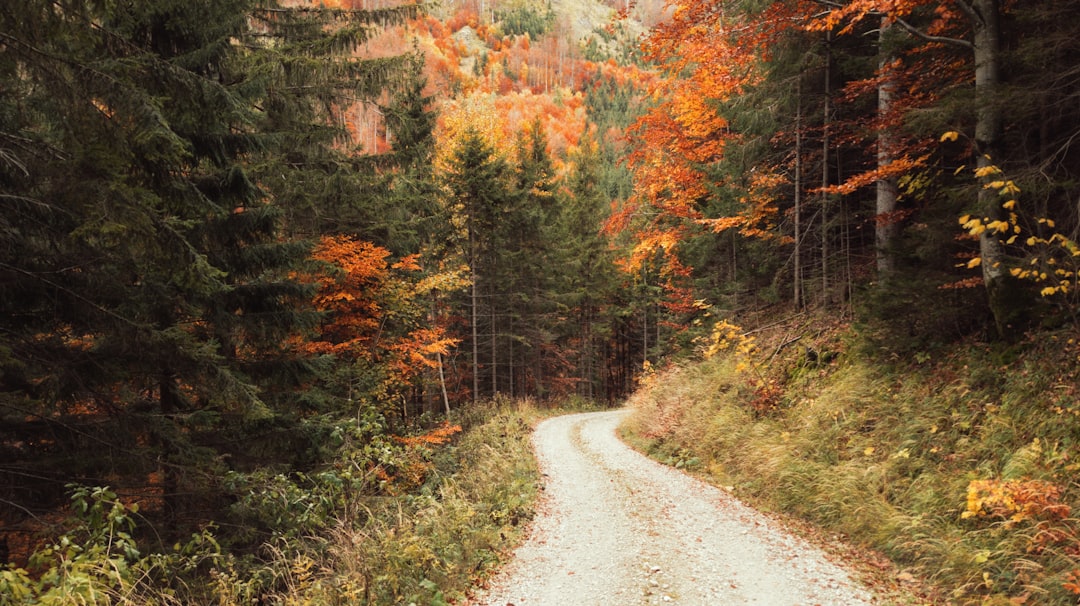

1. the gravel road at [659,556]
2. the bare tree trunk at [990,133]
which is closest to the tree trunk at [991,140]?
the bare tree trunk at [990,133]

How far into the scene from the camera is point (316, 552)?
19.9ft

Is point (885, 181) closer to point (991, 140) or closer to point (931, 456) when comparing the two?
point (991, 140)

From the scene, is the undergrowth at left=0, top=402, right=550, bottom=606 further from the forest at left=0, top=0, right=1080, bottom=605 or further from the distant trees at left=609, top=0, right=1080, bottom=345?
the distant trees at left=609, top=0, right=1080, bottom=345

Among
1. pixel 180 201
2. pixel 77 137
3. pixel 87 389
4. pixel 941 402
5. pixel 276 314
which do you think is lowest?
pixel 941 402

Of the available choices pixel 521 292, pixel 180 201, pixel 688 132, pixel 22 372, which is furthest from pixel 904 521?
pixel 521 292

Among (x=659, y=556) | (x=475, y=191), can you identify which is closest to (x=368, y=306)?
(x=659, y=556)

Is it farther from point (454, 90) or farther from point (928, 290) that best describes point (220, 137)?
point (454, 90)

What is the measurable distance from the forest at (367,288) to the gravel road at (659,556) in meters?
0.63

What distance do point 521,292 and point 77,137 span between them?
25.1m

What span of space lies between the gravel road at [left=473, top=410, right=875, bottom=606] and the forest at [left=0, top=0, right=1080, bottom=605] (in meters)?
0.63

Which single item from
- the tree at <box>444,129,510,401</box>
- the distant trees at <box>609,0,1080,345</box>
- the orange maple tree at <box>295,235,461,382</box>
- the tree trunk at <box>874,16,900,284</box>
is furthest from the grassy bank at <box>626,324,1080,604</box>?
the tree at <box>444,129,510,401</box>

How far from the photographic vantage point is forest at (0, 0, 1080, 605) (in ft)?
16.0

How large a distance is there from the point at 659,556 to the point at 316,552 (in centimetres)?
426

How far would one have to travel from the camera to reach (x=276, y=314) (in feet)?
30.6
